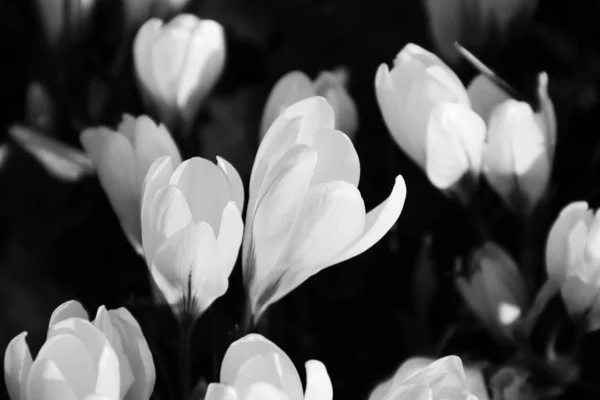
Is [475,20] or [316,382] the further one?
[475,20]

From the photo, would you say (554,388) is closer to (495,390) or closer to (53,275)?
(495,390)

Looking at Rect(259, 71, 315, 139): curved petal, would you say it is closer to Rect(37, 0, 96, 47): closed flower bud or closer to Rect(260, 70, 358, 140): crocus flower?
Rect(260, 70, 358, 140): crocus flower

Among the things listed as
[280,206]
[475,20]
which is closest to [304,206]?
[280,206]

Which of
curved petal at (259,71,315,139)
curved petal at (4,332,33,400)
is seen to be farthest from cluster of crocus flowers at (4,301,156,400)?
curved petal at (259,71,315,139)

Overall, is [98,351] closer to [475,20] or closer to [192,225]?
[192,225]

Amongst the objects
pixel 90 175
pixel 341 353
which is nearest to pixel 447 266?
pixel 341 353

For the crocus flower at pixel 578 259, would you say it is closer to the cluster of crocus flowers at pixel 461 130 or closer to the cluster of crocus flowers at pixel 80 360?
the cluster of crocus flowers at pixel 461 130

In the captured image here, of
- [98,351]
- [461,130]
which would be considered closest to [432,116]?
[461,130]
